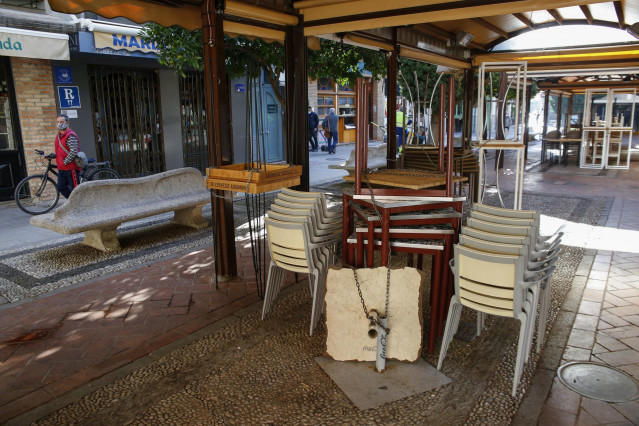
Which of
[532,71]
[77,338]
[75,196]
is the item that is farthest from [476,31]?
[77,338]

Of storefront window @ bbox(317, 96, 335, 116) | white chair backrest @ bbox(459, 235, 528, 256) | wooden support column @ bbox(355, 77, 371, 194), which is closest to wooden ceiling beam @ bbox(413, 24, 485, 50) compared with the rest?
wooden support column @ bbox(355, 77, 371, 194)

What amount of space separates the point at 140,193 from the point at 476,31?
17.9ft

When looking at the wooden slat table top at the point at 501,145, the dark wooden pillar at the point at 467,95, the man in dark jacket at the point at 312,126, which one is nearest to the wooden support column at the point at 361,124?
the wooden slat table top at the point at 501,145

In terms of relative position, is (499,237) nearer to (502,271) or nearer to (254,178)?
(502,271)

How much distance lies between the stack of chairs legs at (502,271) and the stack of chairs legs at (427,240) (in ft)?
0.42

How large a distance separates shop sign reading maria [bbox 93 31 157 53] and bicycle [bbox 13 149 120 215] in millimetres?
2224

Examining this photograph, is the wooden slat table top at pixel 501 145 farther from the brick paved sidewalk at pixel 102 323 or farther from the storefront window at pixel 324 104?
the storefront window at pixel 324 104

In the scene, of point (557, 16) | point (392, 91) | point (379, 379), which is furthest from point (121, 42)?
point (379, 379)

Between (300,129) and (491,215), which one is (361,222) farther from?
(300,129)

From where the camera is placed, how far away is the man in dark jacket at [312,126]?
16.3 metres

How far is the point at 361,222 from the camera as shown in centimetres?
358

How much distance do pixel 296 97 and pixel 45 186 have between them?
567 cm

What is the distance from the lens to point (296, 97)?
16.9ft

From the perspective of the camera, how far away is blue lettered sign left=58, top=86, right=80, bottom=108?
9.35 metres
